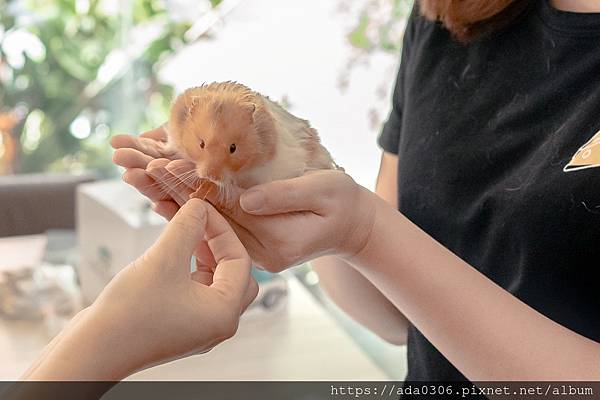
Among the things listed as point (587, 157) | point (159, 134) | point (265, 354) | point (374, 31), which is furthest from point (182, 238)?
point (374, 31)

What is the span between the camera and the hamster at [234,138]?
621 mm

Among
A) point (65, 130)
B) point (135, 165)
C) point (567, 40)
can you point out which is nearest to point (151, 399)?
point (135, 165)

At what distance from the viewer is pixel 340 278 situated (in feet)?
3.01

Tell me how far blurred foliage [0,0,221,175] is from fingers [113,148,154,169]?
5.69 ft

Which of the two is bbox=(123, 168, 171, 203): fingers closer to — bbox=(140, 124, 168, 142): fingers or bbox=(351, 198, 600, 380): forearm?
bbox=(140, 124, 168, 142): fingers

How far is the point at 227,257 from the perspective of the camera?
0.62 metres

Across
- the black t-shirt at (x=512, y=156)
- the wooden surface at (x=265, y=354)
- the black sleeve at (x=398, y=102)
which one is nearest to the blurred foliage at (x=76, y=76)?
the wooden surface at (x=265, y=354)

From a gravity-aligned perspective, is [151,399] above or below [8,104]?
below

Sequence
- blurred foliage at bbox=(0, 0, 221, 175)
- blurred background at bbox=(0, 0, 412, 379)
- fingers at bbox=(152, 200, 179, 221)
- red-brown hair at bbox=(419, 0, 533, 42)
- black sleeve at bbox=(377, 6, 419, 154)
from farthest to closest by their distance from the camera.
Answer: blurred foliage at bbox=(0, 0, 221, 175), blurred background at bbox=(0, 0, 412, 379), black sleeve at bbox=(377, 6, 419, 154), red-brown hair at bbox=(419, 0, 533, 42), fingers at bbox=(152, 200, 179, 221)

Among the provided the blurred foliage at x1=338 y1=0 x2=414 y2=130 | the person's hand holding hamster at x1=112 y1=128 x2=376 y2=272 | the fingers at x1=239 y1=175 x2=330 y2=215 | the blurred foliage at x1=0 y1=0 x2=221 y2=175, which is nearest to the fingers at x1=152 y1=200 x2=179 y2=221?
the person's hand holding hamster at x1=112 y1=128 x2=376 y2=272

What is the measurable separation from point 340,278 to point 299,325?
479 mm

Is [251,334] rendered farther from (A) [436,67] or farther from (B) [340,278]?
(A) [436,67]

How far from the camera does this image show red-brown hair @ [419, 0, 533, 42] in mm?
847

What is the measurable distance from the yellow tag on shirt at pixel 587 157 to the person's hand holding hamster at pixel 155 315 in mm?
330
